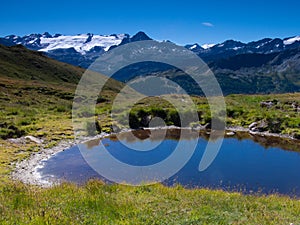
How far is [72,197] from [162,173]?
1468cm

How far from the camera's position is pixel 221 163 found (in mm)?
28875

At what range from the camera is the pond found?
912 inches

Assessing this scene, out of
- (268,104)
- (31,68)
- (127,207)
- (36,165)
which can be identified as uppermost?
(31,68)

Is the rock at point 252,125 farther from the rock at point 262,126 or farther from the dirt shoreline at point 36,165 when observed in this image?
the dirt shoreline at point 36,165

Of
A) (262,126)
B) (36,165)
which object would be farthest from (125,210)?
(262,126)

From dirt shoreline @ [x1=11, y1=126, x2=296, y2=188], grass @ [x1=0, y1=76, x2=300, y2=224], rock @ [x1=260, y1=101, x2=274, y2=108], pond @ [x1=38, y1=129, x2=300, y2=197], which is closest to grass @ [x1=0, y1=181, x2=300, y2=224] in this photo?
grass @ [x1=0, y1=76, x2=300, y2=224]

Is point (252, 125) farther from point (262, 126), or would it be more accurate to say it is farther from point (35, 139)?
point (35, 139)

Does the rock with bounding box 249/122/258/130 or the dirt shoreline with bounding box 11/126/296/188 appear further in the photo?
the rock with bounding box 249/122/258/130

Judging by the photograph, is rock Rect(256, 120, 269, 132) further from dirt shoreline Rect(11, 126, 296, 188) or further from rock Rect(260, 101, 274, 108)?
rock Rect(260, 101, 274, 108)

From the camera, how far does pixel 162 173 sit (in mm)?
25188

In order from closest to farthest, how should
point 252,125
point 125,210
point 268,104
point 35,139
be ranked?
1. point 125,210
2. point 35,139
3. point 252,125
4. point 268,104

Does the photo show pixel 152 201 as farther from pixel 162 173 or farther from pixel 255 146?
pixel 255 146

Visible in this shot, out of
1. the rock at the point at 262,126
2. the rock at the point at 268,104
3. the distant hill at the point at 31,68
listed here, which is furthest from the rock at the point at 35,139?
the distant hill at the point at 31,68

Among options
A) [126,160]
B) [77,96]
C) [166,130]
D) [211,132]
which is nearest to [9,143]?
[126,160]
